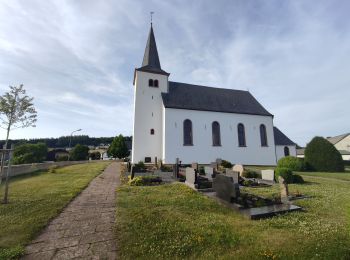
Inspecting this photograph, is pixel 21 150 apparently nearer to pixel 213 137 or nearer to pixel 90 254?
pixel 213 137

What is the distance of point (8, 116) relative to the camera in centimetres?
2056

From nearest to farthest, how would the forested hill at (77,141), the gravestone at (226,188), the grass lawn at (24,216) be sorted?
1. the grass lawn at (24,216)
2. the gravestone at (226,188)
3. the forested hill at (77,141)

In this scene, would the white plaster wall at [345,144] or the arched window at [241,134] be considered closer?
the arched window at [241,134]

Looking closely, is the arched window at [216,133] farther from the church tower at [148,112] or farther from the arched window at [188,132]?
the church tower at [148,112]

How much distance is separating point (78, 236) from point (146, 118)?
67.8ft

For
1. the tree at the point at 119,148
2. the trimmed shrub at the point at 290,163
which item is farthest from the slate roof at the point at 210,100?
the tree at the point at 119,148

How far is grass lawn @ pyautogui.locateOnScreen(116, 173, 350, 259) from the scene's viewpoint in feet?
11.2

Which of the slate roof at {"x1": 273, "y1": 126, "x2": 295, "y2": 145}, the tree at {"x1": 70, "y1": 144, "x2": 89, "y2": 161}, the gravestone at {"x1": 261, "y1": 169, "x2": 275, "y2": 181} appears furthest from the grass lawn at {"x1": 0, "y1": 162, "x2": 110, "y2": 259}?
the tree at {"x1": 70, "y1": 144, "x2": 89, "y2": 161}

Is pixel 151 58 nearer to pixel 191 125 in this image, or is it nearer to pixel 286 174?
pixel 191 125

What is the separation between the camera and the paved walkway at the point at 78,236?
3395 millimetres

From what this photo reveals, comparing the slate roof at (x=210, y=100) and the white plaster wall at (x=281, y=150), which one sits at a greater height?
the slate roof at (x=210, y=100)

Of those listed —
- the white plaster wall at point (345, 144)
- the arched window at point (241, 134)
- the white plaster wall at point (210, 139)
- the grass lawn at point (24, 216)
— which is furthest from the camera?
Result: the white plaster wall at point (345, 144)

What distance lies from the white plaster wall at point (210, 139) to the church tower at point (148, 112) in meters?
1.88

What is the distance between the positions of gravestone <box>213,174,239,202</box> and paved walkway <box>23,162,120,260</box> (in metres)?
3.73
